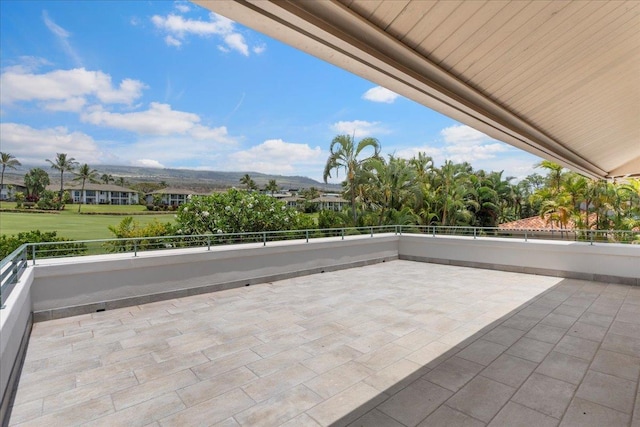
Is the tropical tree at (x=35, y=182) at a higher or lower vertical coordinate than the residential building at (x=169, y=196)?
higher

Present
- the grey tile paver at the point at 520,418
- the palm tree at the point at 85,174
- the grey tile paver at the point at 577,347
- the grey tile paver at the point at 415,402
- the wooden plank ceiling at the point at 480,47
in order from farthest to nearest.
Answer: the palm tree at the point at 85,174 < the grey tile paver at the point at 577,347 < the grey tile paver at the point at 415,402 < the grey tile paver at the point at 520,418 < the wooden plank ceiling at the point at 480,47

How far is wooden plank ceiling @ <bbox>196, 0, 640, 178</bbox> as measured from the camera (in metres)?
1.94

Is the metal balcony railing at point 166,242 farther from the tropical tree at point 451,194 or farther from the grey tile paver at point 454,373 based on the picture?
the tropical tree at point 451,194

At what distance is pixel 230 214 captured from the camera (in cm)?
956

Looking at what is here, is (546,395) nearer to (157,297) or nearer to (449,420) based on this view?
(449,420)

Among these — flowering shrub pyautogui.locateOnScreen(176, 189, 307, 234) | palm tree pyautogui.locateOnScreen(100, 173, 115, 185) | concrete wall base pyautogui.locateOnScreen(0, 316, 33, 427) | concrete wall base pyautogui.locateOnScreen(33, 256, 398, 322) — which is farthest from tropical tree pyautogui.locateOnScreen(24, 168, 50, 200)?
concrete wall base pyautogui.locateOnScreen(0, 316, 33, 427)

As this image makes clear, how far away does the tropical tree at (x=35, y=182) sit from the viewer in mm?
49344

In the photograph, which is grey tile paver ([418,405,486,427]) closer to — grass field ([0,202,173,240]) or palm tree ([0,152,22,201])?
grass field ([0,202,173,240])

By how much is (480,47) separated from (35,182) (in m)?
64.9

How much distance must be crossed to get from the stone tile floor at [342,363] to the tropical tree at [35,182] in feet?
194

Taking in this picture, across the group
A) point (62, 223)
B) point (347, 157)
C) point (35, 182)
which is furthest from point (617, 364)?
point (35, 182)

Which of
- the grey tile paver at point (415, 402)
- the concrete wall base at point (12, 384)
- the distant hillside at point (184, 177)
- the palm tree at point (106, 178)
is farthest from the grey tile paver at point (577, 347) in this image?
the palm tree at point (106, 178)

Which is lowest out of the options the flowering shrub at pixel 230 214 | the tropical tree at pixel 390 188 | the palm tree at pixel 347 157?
the flowering shrub at pixel 230 214

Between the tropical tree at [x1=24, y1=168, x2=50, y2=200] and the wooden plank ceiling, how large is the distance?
6225 cm
